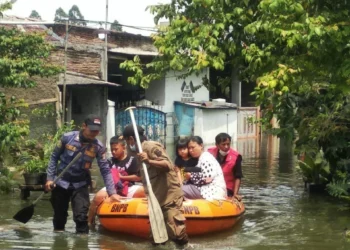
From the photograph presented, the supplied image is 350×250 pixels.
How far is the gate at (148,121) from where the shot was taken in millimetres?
25938

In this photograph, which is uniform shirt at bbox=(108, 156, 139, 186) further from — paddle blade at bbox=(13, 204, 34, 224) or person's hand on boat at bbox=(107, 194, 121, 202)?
paddle blade at bbox=(13, 204, 34, 224)

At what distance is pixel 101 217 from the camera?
31.6 feet

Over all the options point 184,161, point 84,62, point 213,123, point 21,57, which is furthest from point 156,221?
point 213,123

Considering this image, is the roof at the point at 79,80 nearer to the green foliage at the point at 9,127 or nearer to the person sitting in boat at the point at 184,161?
the green foliage at the point at 9,127

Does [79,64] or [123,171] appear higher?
[79,64]

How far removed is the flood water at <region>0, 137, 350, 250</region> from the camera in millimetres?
9148

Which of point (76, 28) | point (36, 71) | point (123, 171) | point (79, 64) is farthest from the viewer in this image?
point (76, 28)

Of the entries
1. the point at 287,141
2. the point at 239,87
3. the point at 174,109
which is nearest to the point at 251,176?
the point at 287,141

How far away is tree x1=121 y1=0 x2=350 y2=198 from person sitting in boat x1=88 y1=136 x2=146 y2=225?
1978 millimetres

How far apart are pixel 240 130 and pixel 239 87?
228cm

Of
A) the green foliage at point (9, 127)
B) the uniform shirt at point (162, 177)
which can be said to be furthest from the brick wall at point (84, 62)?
the uniform shirt at point (162, 177)

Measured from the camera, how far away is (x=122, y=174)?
10.2m

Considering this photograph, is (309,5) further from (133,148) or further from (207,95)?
(207,95)

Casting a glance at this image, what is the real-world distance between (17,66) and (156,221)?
767 cm
